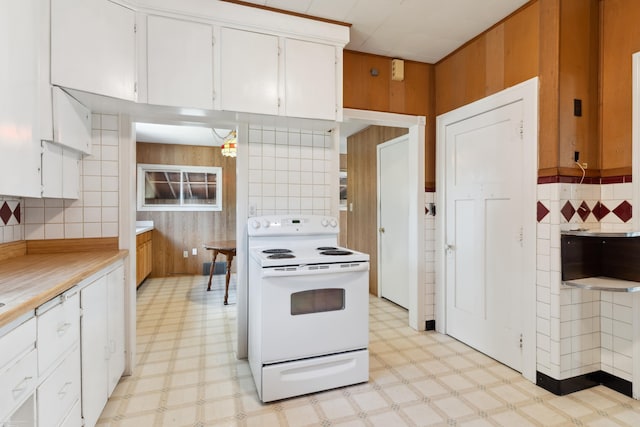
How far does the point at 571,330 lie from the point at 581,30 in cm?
192

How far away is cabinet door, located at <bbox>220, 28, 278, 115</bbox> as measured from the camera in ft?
7.00

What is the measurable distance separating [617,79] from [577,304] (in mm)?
1451

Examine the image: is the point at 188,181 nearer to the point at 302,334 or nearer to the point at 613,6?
the point at 302,334

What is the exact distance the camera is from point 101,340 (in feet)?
5.76

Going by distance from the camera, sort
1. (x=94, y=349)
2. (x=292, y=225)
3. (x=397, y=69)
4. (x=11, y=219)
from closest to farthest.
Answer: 1. (x=94, y=349)
2. (x=11, y=219)
3. (x=292, y=225)
4. (x=397, y=69)

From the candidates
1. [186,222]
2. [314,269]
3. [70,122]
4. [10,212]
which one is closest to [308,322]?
[314,269]

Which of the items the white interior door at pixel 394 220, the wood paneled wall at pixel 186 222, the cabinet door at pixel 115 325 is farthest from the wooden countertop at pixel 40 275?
the wood paneled wall at pixel 186 222

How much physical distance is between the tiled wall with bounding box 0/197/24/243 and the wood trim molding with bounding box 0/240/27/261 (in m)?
0.03

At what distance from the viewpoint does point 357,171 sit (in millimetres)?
4887

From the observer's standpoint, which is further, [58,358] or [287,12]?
[287,12]

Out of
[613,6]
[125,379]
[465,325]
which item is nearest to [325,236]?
[465,325]

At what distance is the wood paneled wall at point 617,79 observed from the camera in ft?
6.52

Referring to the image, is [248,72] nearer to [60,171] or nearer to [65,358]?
[60,171]

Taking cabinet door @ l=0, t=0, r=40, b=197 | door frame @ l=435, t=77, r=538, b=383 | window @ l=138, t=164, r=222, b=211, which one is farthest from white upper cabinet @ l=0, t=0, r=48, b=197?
window @ l=138, t=164, r=222, b=211
